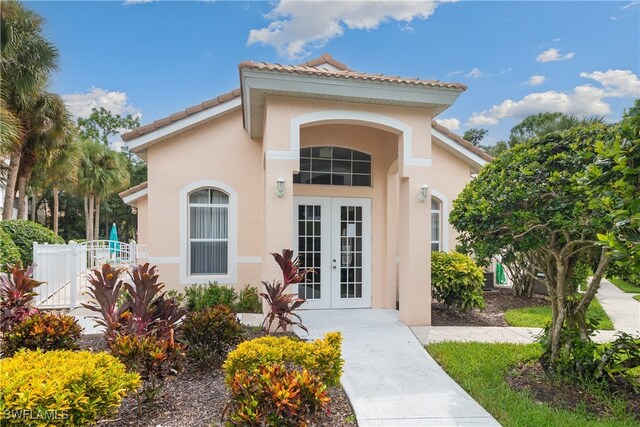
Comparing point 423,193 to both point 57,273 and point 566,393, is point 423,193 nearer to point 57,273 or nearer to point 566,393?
point 566,393

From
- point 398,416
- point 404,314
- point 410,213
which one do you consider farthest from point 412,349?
point 410,213

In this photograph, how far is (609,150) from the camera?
10.9ft

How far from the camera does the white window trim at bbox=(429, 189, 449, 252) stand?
11453mm

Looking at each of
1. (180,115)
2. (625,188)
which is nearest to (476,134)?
(180,115)

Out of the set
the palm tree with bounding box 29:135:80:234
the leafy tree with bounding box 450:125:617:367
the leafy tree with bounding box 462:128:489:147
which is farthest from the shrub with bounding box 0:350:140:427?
the leafy tree with bounding box 462:128:489:147

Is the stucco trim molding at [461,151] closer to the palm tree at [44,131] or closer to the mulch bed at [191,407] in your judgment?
the mulch bed at [191,407]

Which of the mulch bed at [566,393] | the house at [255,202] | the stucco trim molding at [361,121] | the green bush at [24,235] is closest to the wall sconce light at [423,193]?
the stucco trim molding at [361,121]

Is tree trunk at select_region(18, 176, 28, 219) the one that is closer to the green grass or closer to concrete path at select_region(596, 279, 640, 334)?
the green grass

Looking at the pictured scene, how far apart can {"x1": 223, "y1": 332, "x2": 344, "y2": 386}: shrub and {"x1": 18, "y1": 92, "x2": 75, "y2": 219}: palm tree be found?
17.7 meters

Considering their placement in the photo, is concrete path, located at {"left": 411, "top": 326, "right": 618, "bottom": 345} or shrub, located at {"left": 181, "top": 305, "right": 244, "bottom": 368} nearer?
shrub, located at {"left": 181, "top": 305, "right": 244, "bottom": 368}

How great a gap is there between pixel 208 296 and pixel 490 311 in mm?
7644

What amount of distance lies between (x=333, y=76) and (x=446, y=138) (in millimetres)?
6009

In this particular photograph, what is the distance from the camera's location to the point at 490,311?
9602 mm

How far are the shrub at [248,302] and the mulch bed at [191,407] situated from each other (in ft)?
12.6
